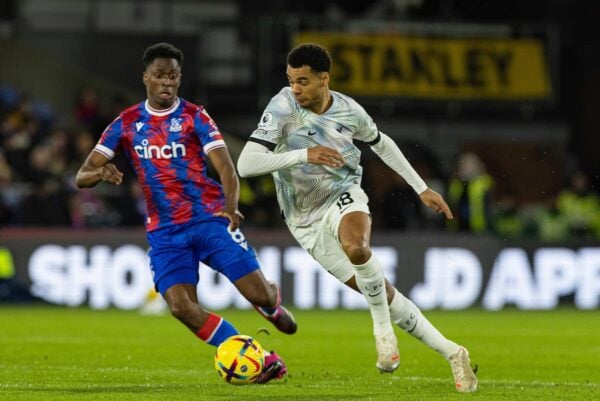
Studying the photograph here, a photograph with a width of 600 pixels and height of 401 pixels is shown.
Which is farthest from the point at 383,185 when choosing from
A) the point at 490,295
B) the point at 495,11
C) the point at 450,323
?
the point at 450,323

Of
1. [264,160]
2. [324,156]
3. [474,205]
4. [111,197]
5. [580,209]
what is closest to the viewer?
[324,156]

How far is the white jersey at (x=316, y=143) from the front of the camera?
31.3ft

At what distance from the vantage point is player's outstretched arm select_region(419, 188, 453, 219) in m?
9.34

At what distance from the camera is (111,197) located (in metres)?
21.0

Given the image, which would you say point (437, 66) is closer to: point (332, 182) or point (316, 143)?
point (332, 182)

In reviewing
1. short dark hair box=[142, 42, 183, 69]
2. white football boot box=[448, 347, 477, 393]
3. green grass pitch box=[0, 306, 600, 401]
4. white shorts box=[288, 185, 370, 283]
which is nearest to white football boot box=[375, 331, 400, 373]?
green grass pitch box=[0, 306, 600, 401]

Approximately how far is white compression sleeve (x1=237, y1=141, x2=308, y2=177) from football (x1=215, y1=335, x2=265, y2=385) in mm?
1085

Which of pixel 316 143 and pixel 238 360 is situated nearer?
pixel 238 360

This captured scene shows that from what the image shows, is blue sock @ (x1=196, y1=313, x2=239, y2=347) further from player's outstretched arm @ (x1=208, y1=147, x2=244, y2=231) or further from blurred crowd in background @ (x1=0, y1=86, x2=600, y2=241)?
blurred crowd in background @ (x1=0, y1=86, x2=600, y2=241)

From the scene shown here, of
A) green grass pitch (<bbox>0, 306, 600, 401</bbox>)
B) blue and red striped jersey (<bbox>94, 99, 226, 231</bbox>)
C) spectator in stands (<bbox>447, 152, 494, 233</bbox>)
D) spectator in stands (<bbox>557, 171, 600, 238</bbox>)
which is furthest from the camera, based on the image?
spectator in stands (<bbox>557, 171, 600, 238</bbox>)

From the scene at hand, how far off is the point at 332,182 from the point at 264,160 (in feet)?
2.53

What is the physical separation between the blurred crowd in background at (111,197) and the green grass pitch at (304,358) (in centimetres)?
152

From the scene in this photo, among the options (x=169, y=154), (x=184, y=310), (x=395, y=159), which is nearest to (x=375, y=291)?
(x=395, y=159)

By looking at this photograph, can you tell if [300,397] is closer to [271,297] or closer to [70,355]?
[271,297]
